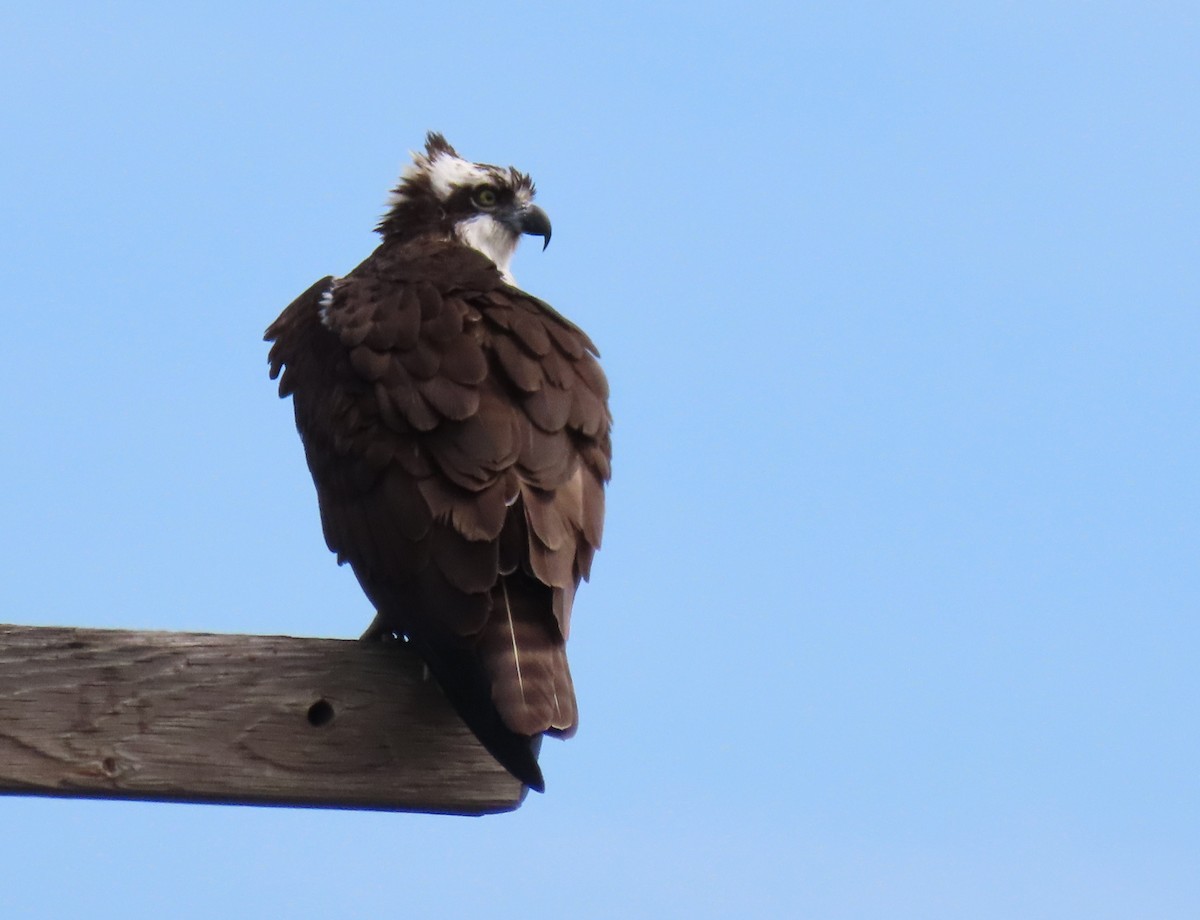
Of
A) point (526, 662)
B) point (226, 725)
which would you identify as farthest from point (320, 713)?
point (526, 662)


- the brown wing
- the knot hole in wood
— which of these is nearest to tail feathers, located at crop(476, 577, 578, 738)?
the brown wing

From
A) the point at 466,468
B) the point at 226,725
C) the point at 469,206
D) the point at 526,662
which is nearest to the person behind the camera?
the point at 226,725

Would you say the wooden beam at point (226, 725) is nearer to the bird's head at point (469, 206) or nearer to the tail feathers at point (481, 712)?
the tail feathers at point (481, 712)

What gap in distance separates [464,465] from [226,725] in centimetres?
104

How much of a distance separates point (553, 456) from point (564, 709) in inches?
35.5

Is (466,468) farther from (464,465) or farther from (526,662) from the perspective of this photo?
(526,662)

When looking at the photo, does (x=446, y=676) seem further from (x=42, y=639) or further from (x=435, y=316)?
(x=435, y=316)

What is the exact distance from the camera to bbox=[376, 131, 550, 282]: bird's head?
6078 millimetres

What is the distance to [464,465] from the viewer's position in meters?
3.55

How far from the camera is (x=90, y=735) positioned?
2.59m

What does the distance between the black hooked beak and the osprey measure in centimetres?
A: 139

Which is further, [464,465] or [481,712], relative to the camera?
[464,465]

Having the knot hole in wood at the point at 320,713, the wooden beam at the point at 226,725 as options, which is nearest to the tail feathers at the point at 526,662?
the wooden beam at the point at 226,725

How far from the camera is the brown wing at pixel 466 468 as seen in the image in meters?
3.11
